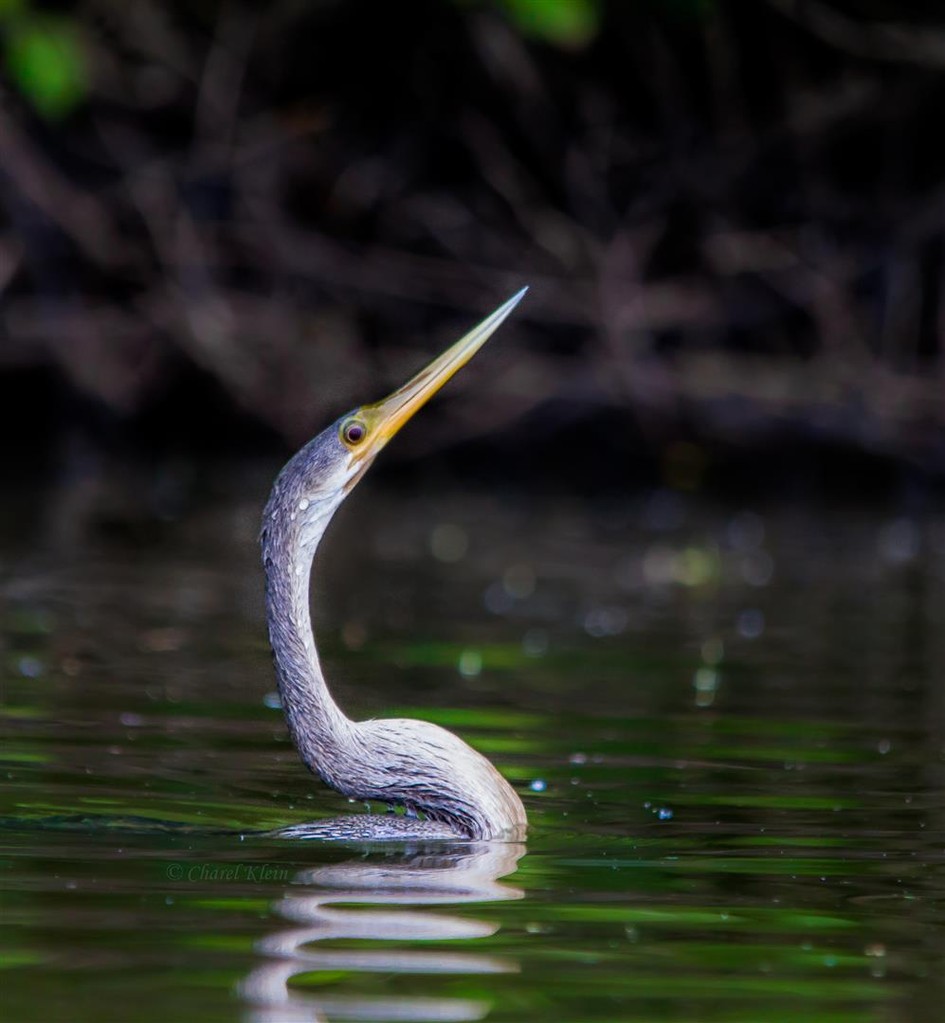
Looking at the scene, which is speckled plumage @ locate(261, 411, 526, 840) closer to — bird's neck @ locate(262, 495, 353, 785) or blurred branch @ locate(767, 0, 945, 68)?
Result: bird's neck @ locate(262, 495, 353, 785)

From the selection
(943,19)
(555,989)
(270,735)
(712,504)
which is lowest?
(555,989)

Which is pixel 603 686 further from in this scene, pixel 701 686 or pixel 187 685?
pixel 187 685

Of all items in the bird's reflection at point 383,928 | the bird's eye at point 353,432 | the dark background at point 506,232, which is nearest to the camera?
the bird's reflection at point 383,928

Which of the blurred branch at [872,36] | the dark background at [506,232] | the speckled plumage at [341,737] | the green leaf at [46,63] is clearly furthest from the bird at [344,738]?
the blurred branch at [872,36]

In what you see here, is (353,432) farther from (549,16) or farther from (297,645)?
(549,16)

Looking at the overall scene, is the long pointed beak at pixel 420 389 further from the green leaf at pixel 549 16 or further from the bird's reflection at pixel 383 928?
the green leaf at pixel 549 16

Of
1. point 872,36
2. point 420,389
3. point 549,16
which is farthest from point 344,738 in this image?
point 872,36

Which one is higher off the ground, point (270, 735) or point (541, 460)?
point (541, 460)

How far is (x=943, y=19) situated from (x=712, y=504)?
4.20 meters

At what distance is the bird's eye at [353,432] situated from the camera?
18.1ft

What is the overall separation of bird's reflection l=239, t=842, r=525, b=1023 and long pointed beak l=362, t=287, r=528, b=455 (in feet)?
3.54

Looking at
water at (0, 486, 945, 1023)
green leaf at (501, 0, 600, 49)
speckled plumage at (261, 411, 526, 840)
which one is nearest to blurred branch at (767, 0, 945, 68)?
green leaf at (501, 0, 600, 49)

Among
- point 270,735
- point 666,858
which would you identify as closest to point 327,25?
point 270,735

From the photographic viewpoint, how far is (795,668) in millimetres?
8688
